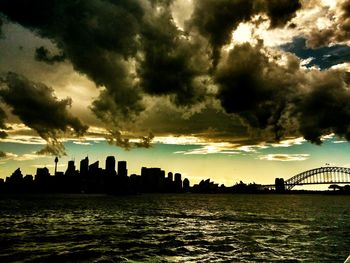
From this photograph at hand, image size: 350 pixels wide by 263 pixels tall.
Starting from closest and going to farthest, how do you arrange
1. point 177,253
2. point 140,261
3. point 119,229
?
point 140,261 < point 177,253 < point 119,229

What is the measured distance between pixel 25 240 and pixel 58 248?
26.6 ft

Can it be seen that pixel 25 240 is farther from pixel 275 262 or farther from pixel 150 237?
pixel 275 262

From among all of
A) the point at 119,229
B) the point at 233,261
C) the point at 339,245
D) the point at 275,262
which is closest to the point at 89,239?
the point at 119,229

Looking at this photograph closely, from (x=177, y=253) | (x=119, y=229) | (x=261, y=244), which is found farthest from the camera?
(x=119, y=229)

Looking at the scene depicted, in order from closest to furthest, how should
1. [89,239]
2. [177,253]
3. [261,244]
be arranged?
[177,253]
[261,244]
[89,239]

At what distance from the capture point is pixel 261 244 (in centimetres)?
3888

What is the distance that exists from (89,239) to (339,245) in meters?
28.9

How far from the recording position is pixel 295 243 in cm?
3991

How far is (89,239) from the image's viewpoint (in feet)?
137

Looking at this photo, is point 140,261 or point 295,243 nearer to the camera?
point 140,261

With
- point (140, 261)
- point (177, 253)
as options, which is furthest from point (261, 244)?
point (140, 261)

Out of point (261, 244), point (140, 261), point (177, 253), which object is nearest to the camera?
point (140, 261)

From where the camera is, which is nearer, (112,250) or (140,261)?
(140,261)

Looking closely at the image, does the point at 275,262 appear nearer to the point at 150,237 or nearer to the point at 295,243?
the point at 295,243
